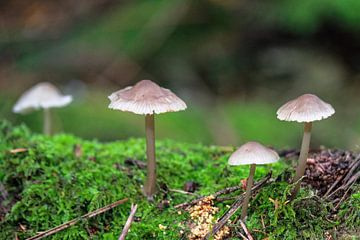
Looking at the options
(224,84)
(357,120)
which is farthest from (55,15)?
(357,120)

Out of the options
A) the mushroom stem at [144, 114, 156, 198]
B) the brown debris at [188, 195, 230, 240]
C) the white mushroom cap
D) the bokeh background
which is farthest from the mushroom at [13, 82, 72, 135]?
the bokeh background

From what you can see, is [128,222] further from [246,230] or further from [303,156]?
[303,156]

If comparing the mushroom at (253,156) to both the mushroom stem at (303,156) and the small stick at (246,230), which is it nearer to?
the mushroom stem at (303,156)

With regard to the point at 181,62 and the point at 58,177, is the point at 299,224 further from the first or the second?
the point at 181,62

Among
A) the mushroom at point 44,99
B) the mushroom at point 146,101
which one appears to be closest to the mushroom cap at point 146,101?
the mushroom at point 146,101

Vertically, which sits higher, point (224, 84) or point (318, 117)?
point (224, 84)
